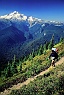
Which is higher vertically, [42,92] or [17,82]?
[42,92]

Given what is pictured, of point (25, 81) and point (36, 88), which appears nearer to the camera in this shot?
point (36, 88)

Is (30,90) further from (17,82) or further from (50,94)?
(17,82)


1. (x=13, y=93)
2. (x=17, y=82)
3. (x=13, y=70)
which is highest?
(x=13, y=93)

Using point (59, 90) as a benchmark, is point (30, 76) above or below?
below

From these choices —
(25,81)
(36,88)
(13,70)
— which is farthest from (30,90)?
(13,70)

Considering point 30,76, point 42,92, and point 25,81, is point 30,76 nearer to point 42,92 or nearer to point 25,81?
point 25,81

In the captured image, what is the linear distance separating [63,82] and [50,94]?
10.1 feet

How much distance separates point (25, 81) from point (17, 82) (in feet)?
3.88

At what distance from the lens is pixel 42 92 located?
18.3 metres

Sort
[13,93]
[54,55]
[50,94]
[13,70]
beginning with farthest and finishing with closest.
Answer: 1. [13,70]
2. [54,55]
3. [13,93]
4. [50,94]

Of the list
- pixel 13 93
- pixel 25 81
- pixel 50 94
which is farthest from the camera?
pixel 25 81

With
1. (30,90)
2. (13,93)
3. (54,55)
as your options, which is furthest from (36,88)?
(54,55)

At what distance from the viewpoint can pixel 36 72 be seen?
32.2 metres

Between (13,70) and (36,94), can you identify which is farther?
(13,70)
